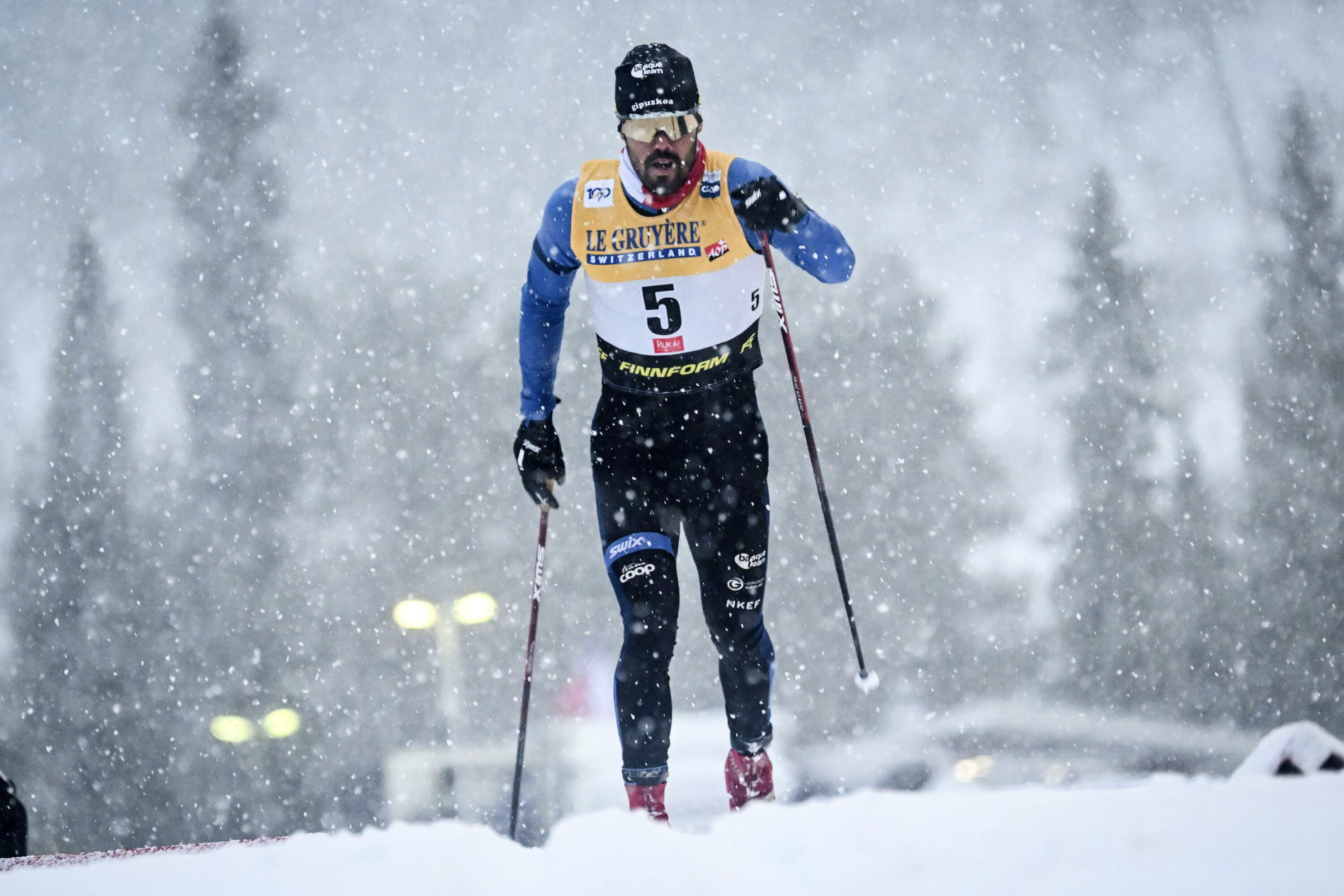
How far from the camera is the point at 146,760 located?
28.5m

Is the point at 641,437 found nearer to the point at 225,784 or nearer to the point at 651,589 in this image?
the point at 651,589

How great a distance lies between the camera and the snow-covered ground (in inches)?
64.3

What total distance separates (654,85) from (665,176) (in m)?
0.28

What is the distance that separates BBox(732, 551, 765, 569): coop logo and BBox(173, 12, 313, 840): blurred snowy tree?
2690cm

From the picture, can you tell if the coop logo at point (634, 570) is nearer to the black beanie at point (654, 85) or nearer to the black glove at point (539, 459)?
the black glove at point (539, 459)

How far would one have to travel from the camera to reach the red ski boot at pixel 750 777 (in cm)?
323

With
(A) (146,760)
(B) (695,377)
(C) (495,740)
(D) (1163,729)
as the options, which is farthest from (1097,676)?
(B) (695,377)

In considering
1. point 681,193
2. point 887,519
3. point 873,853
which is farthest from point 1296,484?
point 873,853

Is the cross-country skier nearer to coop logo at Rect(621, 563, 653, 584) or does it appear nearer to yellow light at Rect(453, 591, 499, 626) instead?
coop logo at Rect(621, 563, 653, 584)

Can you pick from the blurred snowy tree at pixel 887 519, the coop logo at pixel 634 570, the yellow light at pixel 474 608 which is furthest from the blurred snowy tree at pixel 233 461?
the coop logo at pixel 634 570

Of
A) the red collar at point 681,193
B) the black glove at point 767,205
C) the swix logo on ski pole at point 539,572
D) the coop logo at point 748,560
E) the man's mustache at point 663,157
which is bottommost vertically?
the coop logo at point 748,560

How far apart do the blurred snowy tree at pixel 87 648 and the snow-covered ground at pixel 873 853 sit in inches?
1165

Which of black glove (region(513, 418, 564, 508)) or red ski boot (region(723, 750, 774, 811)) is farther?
black glove (region(513, 418, 564, 508))

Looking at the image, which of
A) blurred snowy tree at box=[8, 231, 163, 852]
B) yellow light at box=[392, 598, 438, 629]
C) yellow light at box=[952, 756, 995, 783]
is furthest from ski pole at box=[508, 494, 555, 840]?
blurred snowy tree at box=[8, 231, 163, 852]
